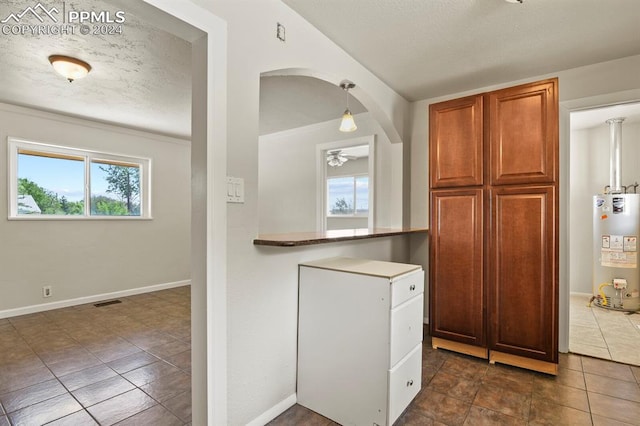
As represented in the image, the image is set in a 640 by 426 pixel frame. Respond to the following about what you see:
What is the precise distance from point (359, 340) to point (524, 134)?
1.97 metres

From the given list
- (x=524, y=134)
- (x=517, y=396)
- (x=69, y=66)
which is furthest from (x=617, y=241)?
(x=69, y=66)

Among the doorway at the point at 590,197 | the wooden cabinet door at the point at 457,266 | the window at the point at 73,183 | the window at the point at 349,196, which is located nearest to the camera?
the wooden cabinet door at the point at 457,266

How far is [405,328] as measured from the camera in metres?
1.77

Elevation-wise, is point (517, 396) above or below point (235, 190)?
below

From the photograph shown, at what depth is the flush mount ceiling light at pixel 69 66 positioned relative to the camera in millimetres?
2420

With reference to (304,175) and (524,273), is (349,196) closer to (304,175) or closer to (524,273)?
(304,175)

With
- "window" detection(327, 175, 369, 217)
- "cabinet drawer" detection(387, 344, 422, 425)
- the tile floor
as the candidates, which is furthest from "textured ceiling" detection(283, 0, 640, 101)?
"window" detection(327, 175, 369, 217)

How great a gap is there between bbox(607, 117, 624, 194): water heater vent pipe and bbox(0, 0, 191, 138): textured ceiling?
4984 millimetres

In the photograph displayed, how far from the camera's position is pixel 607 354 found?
261 centimetres

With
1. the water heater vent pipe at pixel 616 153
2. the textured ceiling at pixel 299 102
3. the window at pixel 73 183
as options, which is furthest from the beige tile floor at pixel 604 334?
the window at pixel 73 183

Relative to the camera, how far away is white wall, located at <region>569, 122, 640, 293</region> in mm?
4117

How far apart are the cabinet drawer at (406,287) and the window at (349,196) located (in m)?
5.44

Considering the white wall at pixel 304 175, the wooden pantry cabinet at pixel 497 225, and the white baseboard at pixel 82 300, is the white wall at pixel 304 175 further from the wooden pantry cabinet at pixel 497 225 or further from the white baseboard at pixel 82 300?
the white baseboard at pixel 82 300

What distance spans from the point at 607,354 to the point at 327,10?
349 cm
